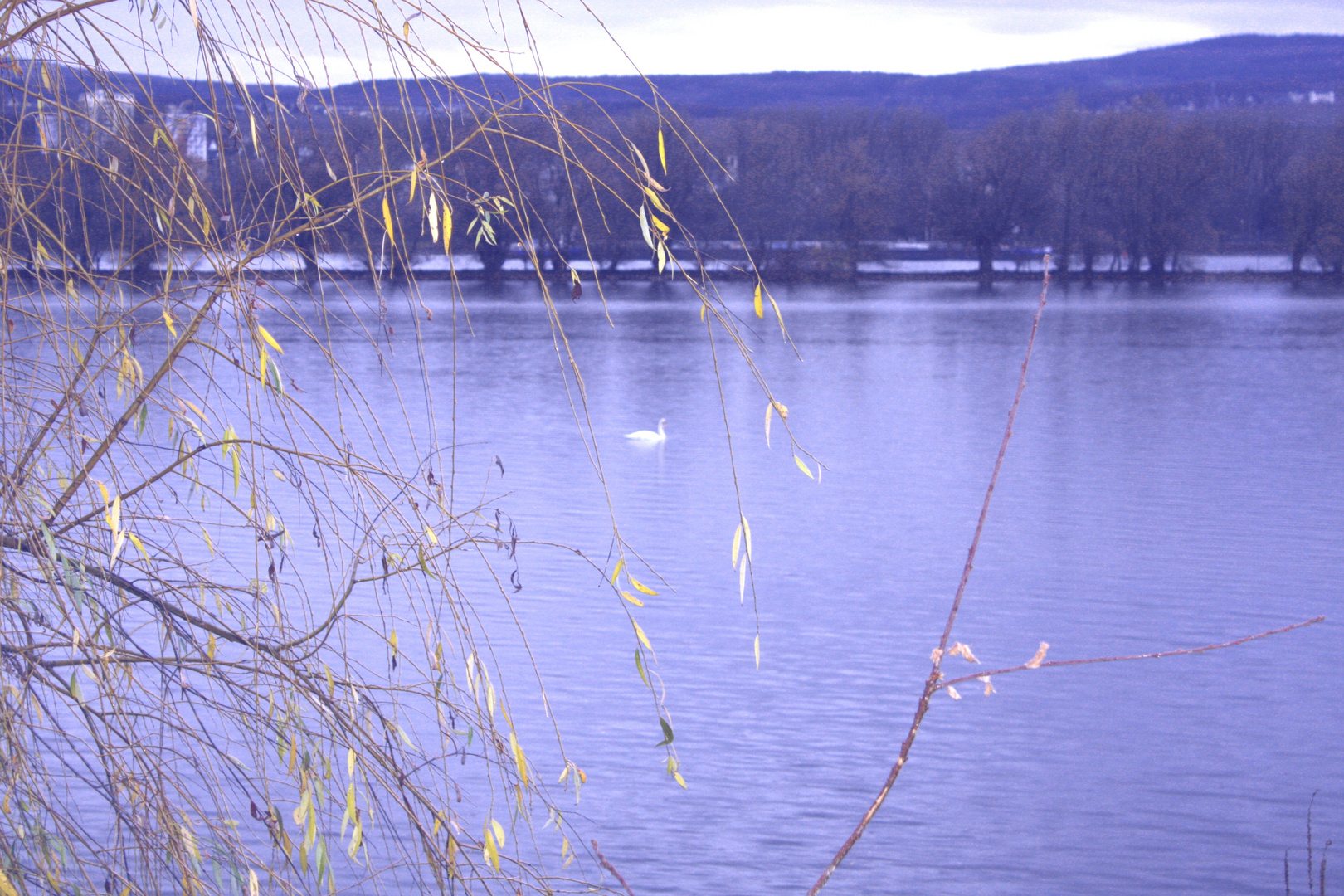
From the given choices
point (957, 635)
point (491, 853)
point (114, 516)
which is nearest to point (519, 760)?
point (491, 853)

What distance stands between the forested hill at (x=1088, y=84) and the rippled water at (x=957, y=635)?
10393 centimetres

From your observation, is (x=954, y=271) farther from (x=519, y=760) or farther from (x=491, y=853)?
(x=491, y=853)

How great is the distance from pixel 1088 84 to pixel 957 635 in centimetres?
15412

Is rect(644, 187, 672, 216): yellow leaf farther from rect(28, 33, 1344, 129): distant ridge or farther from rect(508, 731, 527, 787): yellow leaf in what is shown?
rect(28, 33, 1344, 129): distant ridge

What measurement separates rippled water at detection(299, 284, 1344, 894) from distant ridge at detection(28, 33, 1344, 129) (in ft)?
324

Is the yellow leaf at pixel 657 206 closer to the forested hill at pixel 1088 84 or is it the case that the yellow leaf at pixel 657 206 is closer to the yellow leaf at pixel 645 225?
the yellow leaf at pixel 645 225

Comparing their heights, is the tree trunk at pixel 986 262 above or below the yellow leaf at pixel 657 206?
below

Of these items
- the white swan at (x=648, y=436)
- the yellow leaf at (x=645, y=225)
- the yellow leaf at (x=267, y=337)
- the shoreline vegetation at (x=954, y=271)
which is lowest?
the white swan at (x=648, y=436)

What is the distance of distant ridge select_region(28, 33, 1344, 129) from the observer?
12531cm

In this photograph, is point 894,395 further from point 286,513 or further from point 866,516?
point 286,513

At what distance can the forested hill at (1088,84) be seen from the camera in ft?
417

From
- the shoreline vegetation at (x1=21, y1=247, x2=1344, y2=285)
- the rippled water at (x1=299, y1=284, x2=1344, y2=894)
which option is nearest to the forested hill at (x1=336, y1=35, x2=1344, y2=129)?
the shoreline vegetation at (x1=21, y1=247, x2=1344, y2=285)

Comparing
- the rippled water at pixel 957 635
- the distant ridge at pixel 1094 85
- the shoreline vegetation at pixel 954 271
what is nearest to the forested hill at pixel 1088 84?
the distant ridge at pixel 1094 85

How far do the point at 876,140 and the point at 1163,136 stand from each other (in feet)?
71.2
